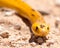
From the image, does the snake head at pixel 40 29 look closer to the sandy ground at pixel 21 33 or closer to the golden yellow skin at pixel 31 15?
the golden yellow skin at pixel 31 15

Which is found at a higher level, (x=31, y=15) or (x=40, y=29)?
(x=31, y=15)

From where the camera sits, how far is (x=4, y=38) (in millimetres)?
4285

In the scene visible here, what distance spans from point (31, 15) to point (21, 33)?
60 centimetres

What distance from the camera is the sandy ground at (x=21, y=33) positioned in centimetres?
422

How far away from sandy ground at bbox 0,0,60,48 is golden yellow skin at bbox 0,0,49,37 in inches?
4.5

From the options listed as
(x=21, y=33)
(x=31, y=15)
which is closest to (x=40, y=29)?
(x=21, y=33)

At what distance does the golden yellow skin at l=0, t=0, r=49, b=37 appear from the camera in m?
4.25

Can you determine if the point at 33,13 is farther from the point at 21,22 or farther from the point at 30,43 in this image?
the point at 30,43

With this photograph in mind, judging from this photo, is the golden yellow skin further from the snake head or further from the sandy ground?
the sandy ground

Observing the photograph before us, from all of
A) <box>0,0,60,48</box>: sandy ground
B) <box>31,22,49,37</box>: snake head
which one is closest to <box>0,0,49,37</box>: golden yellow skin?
<box>31,22,49,37</box>: snake head

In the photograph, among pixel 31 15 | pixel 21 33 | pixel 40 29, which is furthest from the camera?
pixel 31 15

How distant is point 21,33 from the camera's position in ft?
15.0

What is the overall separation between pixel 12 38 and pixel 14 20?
819 mm

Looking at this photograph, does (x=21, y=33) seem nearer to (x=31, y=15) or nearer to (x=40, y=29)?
(x=40, y=29)
